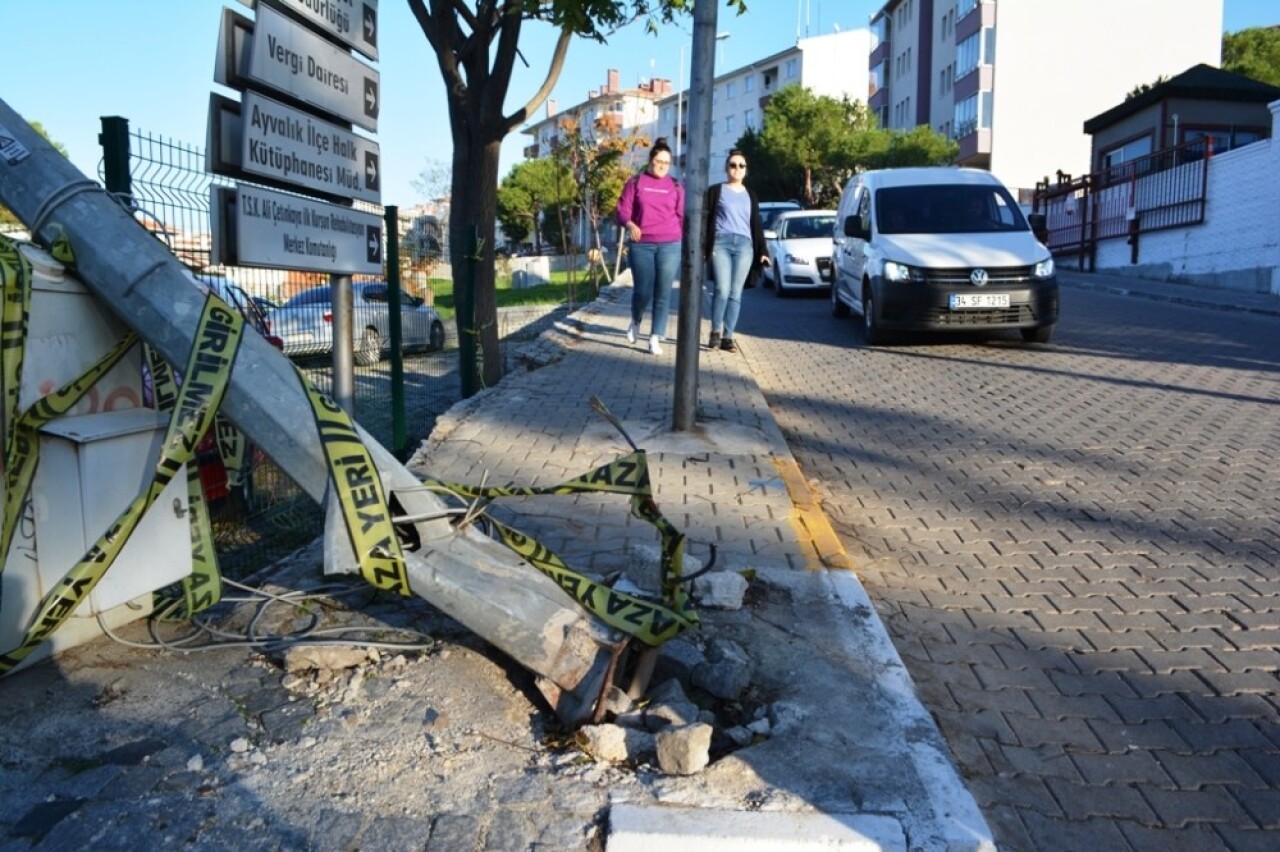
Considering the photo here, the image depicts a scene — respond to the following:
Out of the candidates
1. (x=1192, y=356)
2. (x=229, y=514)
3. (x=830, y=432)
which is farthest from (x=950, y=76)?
(x=229, y=514)

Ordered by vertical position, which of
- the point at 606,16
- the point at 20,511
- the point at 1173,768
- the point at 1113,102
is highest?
the point at 1113,102

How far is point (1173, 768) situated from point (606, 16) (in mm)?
7346

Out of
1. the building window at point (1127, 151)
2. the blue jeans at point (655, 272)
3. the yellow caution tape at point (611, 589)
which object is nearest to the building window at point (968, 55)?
the building window at point (1127, 151)

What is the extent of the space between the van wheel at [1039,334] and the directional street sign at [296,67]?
29.3 feet

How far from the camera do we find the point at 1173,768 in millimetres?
3465

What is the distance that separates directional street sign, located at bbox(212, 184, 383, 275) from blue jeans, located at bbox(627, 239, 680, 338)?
519 centimetres

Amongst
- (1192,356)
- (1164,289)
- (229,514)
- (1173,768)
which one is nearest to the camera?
(1173,768)

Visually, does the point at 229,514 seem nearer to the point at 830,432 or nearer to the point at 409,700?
the point at 409,700

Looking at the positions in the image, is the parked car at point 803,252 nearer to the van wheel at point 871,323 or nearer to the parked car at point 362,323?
the van wheel at point 871,323

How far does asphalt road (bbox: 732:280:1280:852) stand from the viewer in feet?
11.1

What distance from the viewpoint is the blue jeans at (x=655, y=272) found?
1106cm

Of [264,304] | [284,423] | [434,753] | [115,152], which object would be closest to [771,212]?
[264,304]

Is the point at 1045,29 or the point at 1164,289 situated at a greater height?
the point at 1045,29

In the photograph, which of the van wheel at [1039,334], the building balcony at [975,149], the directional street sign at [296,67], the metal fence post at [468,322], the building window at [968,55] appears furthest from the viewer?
the building balcony at [975,149]
